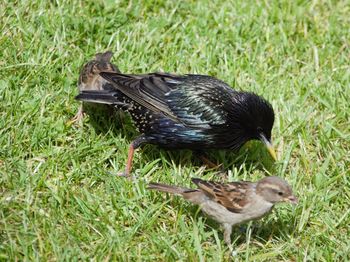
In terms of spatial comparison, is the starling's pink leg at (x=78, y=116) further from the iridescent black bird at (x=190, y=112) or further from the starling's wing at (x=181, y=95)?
the starling's wing at (x=181, y=95)

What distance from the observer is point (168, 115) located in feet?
19.4

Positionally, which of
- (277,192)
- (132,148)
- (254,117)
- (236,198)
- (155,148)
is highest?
(254,117)

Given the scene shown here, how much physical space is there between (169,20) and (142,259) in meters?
3.21

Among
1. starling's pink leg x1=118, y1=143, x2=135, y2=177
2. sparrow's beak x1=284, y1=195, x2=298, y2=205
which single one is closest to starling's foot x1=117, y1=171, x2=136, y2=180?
starling's pink leg x1=118, y1=143, x2=135, y2=177

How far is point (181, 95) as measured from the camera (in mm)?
5973

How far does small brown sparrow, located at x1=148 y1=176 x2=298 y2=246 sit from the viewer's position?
5016 millimetres

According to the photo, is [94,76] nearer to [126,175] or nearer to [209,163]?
[126,175]

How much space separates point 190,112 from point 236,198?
3.43 ft

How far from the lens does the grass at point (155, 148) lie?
502 centimetres

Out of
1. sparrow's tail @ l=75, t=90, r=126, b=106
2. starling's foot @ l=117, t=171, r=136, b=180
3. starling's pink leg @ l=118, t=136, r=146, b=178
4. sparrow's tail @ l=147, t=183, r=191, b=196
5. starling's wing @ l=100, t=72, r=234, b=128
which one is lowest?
starling's foot @ l=117, t=171, r=136, b=180

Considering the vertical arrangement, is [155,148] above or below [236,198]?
below

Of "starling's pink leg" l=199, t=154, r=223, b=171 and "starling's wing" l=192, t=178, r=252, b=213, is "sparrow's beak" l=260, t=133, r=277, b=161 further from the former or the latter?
"starling's wing" l=192, t=178, r=252, b=213

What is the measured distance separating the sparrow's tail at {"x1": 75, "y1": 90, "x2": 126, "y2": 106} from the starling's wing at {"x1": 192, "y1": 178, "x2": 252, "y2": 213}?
1.26 metres

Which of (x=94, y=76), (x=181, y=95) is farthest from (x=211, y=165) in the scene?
(x=94, y=76)
